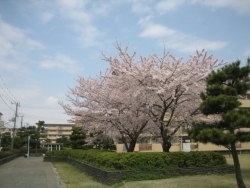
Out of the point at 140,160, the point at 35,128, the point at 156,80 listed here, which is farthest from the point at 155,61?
the point at 35,128

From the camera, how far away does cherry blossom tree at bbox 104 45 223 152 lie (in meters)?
12.7

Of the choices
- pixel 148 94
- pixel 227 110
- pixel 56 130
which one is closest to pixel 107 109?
pixel 148 94

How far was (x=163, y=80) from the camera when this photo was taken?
12.7 metres

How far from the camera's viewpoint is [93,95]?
15867 mm

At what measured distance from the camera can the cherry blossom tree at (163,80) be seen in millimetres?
12703

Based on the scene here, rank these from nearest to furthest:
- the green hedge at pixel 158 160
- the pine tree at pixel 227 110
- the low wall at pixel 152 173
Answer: the pine tree at pixel 227 110, the low wall at pixel 152 173, the green hedge at pixel 158 160

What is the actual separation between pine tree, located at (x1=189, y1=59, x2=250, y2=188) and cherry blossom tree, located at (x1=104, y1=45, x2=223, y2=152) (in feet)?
11.6

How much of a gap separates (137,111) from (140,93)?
7.08 ft

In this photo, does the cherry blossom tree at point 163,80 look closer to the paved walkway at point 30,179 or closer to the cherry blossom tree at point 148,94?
the cherry blossom tree at point 148,94

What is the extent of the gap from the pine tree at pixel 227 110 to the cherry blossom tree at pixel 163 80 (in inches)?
139

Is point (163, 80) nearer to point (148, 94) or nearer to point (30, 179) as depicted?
point (148, 94)

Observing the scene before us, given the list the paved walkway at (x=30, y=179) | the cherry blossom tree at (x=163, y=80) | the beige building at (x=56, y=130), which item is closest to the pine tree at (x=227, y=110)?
the cherry blossom tree at (x=163, y=80)

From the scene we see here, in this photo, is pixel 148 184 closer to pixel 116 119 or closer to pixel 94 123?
pixel 116 119

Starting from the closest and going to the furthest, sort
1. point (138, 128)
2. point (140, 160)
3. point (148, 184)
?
point (148, 184) < point (140, 160) < point (138, 128)
